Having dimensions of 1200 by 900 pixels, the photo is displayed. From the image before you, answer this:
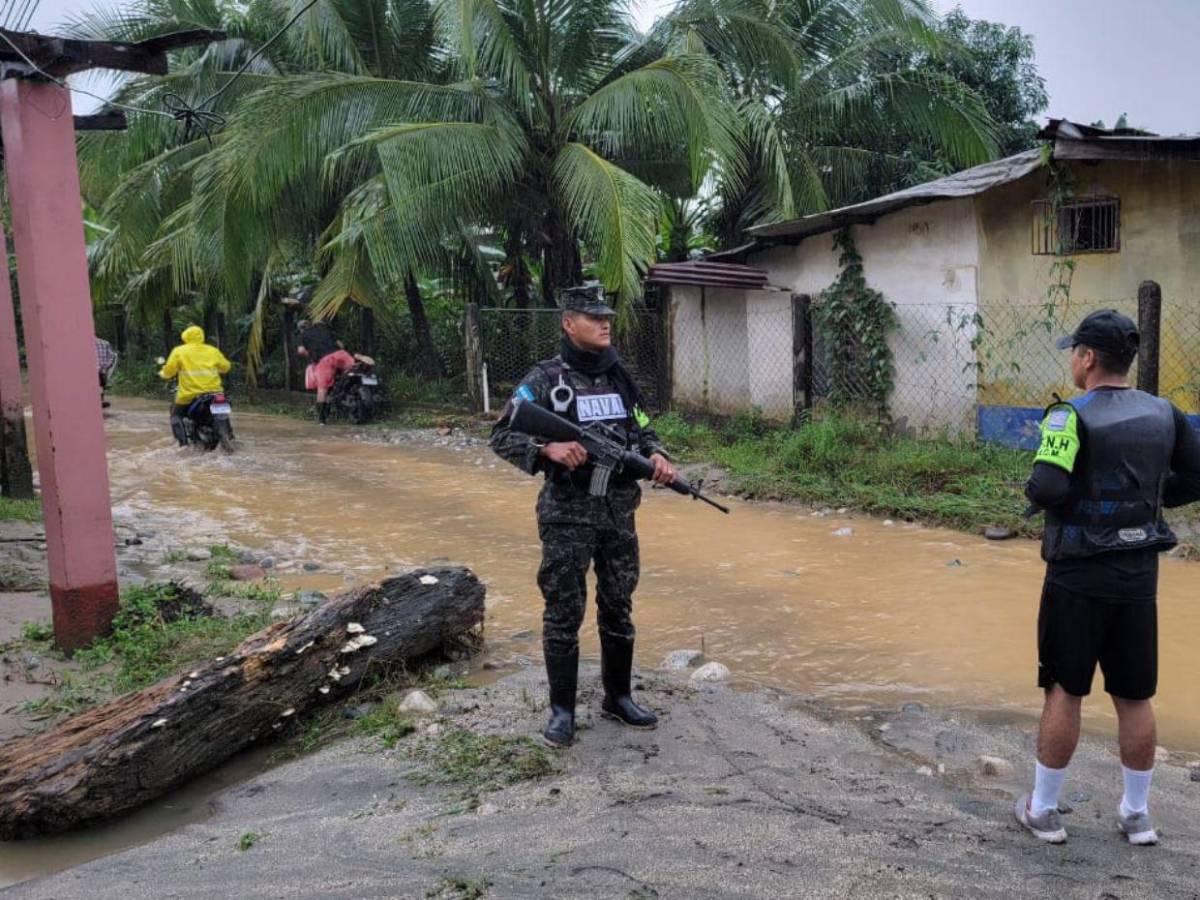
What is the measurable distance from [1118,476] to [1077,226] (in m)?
6.96

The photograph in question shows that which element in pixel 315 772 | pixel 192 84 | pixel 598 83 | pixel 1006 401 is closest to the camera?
pixel 315 772

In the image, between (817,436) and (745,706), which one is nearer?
(745,706)

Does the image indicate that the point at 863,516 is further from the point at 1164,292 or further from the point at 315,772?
the point at 315,772

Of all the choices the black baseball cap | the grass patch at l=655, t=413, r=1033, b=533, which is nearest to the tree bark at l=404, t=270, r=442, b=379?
the grass patch at l=655, t=413, r=1033, b=533

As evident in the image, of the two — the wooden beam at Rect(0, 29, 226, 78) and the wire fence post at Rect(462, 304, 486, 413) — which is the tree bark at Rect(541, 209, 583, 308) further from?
the wooden beam at Rect(0, 29, 226, 78)

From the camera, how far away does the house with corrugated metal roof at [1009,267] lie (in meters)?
8.67

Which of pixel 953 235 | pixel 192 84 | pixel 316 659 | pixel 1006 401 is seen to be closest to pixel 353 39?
pixel 192 84

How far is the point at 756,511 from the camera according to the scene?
8812 mm

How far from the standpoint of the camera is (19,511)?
27.0ft

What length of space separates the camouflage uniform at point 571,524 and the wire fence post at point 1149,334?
533 cm

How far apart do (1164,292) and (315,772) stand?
773 cm

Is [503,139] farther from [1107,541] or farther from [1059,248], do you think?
[1107,541]

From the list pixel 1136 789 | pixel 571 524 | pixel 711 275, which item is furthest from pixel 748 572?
pixel 711 275

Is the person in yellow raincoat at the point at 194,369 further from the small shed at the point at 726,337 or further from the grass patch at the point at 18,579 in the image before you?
the grass patch at the point at 18,579
